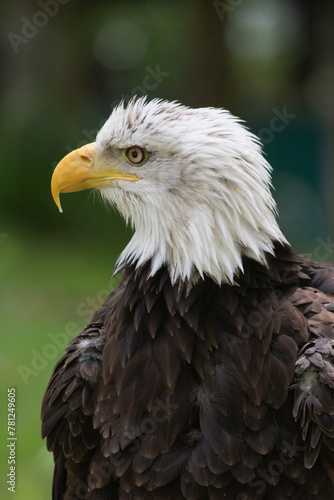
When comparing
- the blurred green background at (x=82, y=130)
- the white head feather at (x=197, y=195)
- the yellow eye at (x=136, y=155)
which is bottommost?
the blurred green background at (x=82, y=130)

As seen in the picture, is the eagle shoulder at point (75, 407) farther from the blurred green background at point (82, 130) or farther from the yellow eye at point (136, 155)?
the blurred green background at point (82, 130)

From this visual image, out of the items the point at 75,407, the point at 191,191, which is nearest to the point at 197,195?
the point at 191,191

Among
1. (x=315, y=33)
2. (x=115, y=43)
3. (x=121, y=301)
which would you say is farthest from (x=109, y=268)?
(x=115, y=43)

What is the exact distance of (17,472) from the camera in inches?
218

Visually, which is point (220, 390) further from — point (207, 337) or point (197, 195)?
point (197, 195)

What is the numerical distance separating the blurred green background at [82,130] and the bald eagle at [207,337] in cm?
334

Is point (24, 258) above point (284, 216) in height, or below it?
above

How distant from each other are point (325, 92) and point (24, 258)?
5295 millimetres

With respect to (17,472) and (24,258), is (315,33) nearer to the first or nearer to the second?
(24,258)

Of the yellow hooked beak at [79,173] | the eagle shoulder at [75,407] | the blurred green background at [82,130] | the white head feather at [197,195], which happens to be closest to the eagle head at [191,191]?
the white head feather at [197,195]

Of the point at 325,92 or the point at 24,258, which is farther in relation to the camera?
the point at 325,92

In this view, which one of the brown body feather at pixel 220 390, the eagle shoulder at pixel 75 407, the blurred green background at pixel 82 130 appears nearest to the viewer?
the brown body feather at pixel 220 390

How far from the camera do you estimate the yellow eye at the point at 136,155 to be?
11.5ft

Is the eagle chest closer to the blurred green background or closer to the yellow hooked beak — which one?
the yellow hooked beak
